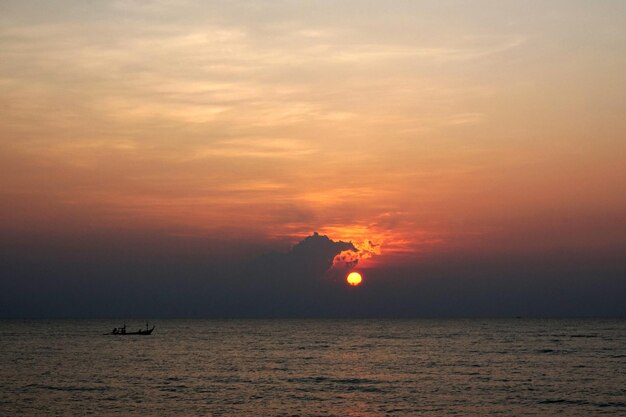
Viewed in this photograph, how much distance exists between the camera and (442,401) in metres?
57.3

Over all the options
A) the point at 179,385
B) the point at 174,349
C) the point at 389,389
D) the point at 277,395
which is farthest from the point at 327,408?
the point at 174,349

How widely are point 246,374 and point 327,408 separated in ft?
86.0

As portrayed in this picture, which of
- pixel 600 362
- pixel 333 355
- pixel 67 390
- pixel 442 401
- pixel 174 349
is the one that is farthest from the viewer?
pixel 174 349

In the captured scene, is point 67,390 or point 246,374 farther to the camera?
point 246,374

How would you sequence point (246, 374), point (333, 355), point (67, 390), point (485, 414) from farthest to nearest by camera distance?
point (333, 355) < point (246, 374) < point (67, 390) < point (485, 414)

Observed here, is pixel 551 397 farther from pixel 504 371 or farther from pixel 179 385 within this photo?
pixel 179 385

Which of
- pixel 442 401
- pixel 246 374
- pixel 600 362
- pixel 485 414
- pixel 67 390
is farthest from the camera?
pixel 600 362

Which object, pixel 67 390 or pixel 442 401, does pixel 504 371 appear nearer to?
pixel 442 401

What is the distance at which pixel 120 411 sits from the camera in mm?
52562

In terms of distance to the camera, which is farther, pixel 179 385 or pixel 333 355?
pixel 333 355

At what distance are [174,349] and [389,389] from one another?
68.7 m

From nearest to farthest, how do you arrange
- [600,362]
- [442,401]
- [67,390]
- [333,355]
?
[442,401] → [67,390] → [600,362] → [333,355]

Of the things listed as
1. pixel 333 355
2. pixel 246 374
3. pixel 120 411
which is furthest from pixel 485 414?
pixel 333 355

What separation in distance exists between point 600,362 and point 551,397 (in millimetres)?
36784
